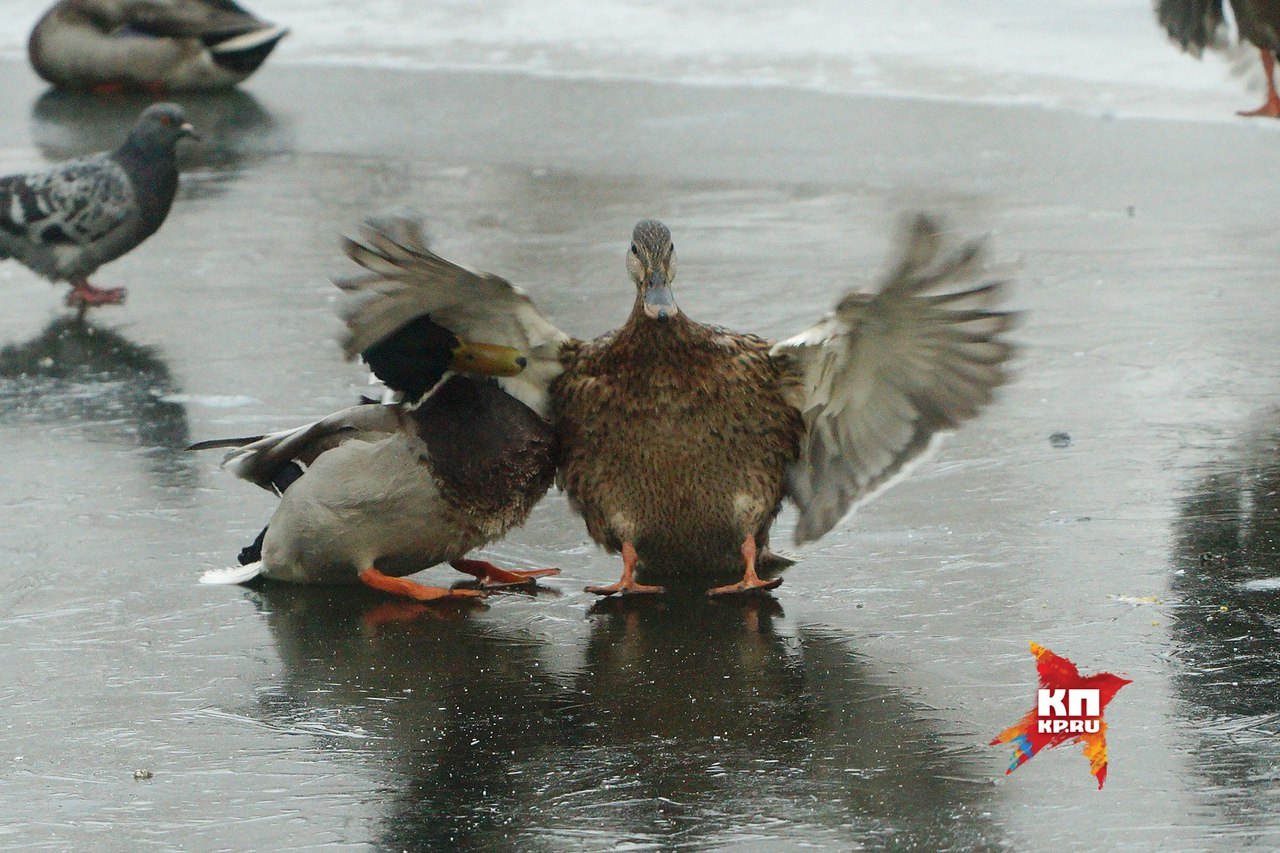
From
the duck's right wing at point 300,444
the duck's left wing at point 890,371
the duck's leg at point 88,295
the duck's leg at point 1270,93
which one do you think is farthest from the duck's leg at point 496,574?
the duck's leg at point 1270,93

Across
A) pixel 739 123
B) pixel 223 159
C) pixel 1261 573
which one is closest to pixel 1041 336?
pixel 1261 573

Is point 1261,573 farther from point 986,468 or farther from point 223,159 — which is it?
point 223,159

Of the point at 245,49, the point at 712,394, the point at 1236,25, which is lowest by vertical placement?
the point at 712,394

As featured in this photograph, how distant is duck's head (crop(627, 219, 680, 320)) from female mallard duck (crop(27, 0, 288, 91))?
29.7 feet

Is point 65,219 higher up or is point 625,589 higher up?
point 65,219

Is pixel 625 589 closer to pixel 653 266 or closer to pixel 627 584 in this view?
pixel 627 584

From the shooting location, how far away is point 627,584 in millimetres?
4551

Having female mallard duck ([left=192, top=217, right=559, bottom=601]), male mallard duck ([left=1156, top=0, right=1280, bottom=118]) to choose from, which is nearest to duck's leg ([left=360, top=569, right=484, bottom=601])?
female mallard duck ([left=192, top=217, right=559, bottom=601])

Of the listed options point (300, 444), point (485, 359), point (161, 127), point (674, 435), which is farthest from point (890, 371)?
point (161, 127)

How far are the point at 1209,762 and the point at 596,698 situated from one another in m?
1.22

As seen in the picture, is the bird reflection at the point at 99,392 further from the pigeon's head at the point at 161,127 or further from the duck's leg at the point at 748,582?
the duck's leg at the point at 748,582

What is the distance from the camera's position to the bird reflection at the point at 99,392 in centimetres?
589

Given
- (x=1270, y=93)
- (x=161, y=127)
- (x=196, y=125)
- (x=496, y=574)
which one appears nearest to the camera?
(x=496, y=574)

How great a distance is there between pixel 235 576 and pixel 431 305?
828 mm
